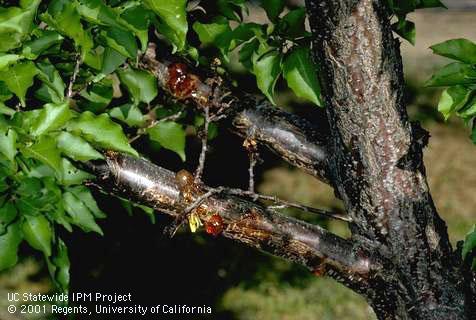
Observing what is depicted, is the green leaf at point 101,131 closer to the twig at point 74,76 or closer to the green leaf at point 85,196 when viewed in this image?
the twig at point 74,76

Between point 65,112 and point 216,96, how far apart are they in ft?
2.36

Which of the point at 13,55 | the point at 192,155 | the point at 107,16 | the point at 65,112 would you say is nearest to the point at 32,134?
the point at 65,112

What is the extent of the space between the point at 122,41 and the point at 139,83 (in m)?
0.41

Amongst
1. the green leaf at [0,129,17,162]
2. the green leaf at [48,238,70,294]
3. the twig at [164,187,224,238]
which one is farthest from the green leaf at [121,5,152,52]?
the green leaf at [48,238,70,294]

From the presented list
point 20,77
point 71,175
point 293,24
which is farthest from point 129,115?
point 293,24

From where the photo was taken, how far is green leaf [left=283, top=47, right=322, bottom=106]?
1961 mm

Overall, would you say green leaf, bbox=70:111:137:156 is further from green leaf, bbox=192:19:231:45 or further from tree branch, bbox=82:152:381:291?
green leaf, bbox=192:19:231:45

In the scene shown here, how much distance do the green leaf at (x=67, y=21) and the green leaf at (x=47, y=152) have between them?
0.31 metres

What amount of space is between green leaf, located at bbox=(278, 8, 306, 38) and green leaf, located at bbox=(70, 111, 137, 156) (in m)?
0.61

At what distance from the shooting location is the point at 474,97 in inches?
70.4

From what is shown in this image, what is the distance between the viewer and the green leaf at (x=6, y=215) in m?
1.80

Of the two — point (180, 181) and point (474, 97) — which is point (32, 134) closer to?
point (180, 181)

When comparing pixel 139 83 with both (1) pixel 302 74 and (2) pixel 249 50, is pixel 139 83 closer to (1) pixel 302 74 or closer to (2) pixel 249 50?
(2) pixel 249 50

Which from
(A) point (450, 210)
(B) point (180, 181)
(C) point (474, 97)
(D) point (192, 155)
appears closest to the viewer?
(C) point (474, 97)
